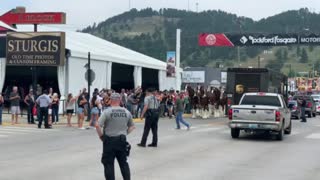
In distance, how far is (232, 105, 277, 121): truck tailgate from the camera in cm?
2092

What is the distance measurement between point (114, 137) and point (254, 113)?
12.3 metres

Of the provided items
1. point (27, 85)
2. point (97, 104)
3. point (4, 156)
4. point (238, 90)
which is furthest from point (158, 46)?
point (4, 156)

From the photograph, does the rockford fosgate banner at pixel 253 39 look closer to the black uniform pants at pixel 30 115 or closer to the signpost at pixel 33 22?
the signpost at pixel 33 22

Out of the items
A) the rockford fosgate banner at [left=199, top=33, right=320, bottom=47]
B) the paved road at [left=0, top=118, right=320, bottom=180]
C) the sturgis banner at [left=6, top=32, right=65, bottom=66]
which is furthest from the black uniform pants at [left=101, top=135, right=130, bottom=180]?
the rockford fosgate banner at [left=199, top=33, right=320, bottom=47]

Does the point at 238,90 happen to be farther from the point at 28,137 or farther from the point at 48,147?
the point at 48,147

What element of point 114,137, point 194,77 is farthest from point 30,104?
point 194,77

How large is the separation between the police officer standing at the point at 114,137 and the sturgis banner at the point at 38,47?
23067 mm

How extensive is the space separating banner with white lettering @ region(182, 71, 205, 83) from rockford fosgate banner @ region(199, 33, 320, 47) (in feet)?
152

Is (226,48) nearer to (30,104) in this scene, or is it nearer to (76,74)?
(76,74)

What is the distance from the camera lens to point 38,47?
105 ft

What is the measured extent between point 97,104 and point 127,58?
58.4 ft

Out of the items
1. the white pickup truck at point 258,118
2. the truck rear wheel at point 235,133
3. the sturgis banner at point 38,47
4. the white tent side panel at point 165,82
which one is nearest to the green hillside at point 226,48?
the white tent side panel at point 165,82

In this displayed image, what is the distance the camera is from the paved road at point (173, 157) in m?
12.1

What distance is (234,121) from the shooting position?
69.7 ft
